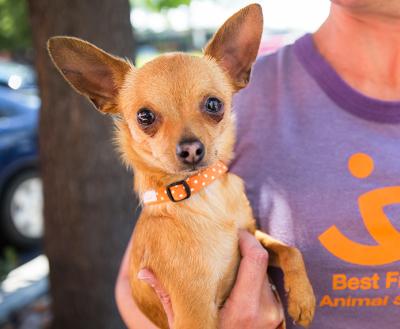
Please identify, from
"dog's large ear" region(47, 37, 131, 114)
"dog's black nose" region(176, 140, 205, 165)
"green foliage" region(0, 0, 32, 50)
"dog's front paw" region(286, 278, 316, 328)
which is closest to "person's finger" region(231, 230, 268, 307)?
"dog's front paw" region(286, 278, 316, 328)

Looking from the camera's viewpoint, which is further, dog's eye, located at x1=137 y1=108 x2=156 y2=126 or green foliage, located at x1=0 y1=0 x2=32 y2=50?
green foliage, located at x1=0 y1=0 x2=32 y2=50

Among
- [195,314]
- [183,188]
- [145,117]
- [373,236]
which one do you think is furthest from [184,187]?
[373,236]

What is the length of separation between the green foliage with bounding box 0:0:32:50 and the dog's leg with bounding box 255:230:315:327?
13.4 m

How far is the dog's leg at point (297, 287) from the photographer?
5.08 feet

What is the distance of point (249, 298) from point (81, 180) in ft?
6.12

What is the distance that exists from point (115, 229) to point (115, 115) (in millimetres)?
1578

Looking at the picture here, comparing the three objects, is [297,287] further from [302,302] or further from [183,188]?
[183,188]

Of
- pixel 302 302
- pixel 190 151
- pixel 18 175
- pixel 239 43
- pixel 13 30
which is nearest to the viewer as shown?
pixel 190 151

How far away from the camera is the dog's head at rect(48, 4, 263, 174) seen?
1500 mm

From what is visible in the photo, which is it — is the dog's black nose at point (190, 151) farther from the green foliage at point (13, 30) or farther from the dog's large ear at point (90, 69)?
the green foliage at point (13, 30)

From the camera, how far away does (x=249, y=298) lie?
1482mm

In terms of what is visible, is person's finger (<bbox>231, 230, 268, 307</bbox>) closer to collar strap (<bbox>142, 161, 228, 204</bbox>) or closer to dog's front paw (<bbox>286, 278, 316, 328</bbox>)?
dog's front paw (<bbox>286, 278, 316, 328</bbox>)

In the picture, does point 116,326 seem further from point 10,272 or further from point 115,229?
point 10,272

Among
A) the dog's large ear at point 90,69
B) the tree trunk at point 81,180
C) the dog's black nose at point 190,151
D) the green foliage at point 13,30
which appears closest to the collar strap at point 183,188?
the dog's black nose at point 190,151
